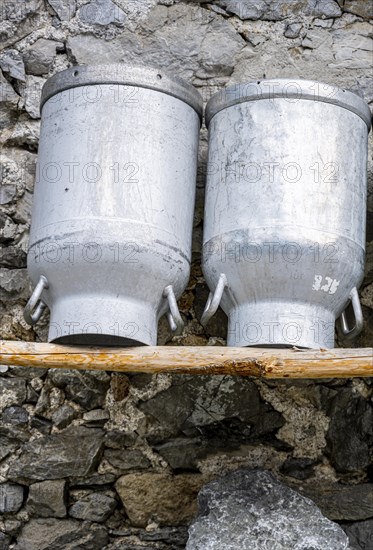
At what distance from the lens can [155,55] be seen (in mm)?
2570

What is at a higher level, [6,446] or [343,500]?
[6,446]

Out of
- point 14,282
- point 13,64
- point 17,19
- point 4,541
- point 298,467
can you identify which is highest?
point 17,19

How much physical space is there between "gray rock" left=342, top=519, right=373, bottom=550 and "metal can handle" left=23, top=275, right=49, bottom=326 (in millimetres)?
947

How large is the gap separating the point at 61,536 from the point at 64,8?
1.48m

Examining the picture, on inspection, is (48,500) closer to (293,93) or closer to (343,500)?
(343,500)

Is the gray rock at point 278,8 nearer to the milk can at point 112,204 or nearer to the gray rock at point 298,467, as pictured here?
the milk can at point 112,204

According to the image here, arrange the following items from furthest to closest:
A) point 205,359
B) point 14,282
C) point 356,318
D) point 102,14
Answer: point 102,14 < point 14,282 < point 356,318 < point 205,359

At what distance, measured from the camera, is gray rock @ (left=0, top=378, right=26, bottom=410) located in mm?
2311

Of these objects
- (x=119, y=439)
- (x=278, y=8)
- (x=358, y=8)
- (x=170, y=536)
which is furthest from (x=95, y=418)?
(x=358, y=8)

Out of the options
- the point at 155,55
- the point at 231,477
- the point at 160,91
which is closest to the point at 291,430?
the point at 231,477

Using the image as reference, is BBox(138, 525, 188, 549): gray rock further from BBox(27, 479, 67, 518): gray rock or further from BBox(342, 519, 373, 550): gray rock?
BBox(342, 519, 373, 550): gray rock

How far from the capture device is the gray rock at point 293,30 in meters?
Answer: 2.60

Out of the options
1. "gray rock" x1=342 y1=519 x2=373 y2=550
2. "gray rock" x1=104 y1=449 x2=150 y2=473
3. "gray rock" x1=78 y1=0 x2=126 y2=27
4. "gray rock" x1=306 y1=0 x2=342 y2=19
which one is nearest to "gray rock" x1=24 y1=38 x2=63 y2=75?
"gray rock" x1=78 y1=0 x2=126 y2=27

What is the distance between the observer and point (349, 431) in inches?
90.9
